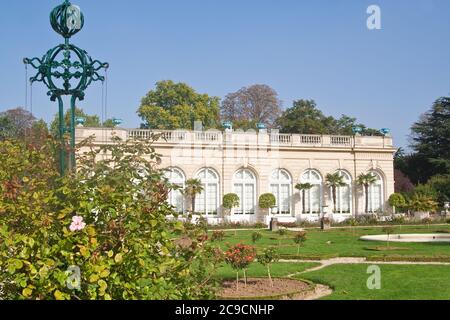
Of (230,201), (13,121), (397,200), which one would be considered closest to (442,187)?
(397,200)

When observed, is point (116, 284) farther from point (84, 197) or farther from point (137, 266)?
point (84, 197)

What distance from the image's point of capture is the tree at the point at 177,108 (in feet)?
125

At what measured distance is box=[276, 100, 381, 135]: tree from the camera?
4250 centimetres

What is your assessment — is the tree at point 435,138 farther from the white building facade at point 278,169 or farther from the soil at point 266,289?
the soil at point 266,289

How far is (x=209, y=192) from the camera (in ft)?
107

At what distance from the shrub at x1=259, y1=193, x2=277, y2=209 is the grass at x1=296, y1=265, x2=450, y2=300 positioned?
777 inches

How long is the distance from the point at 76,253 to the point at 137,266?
1.47 ft

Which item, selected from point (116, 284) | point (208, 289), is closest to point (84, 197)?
point (116, 284)

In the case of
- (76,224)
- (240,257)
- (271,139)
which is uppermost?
(271,139)

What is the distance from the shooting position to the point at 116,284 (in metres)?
3.92

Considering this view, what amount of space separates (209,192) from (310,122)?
529 inches

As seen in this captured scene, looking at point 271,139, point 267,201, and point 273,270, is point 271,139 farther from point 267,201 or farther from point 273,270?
point 273,270

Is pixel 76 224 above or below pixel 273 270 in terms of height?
above
